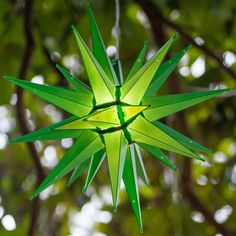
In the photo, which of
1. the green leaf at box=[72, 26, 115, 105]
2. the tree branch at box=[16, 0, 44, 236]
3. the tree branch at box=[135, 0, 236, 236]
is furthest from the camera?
the tree branch at box=[135, 0, 236, 236]

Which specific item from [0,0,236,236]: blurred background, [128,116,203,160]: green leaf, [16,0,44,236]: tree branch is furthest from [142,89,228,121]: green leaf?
[16,0,44,236]: tree branch

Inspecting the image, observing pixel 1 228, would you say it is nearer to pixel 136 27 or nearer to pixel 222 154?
pixel 136 27

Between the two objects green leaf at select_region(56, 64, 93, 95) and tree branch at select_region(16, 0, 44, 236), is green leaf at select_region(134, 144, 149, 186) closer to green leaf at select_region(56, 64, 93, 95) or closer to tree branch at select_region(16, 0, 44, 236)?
green leaf at select_region(56, 64, 93, 95)

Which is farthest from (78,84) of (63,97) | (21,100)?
(21,100)

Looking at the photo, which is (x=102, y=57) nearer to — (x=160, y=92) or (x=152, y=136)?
(x=152, y=136)

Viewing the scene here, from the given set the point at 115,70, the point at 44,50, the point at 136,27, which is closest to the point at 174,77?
the point at 136,27
